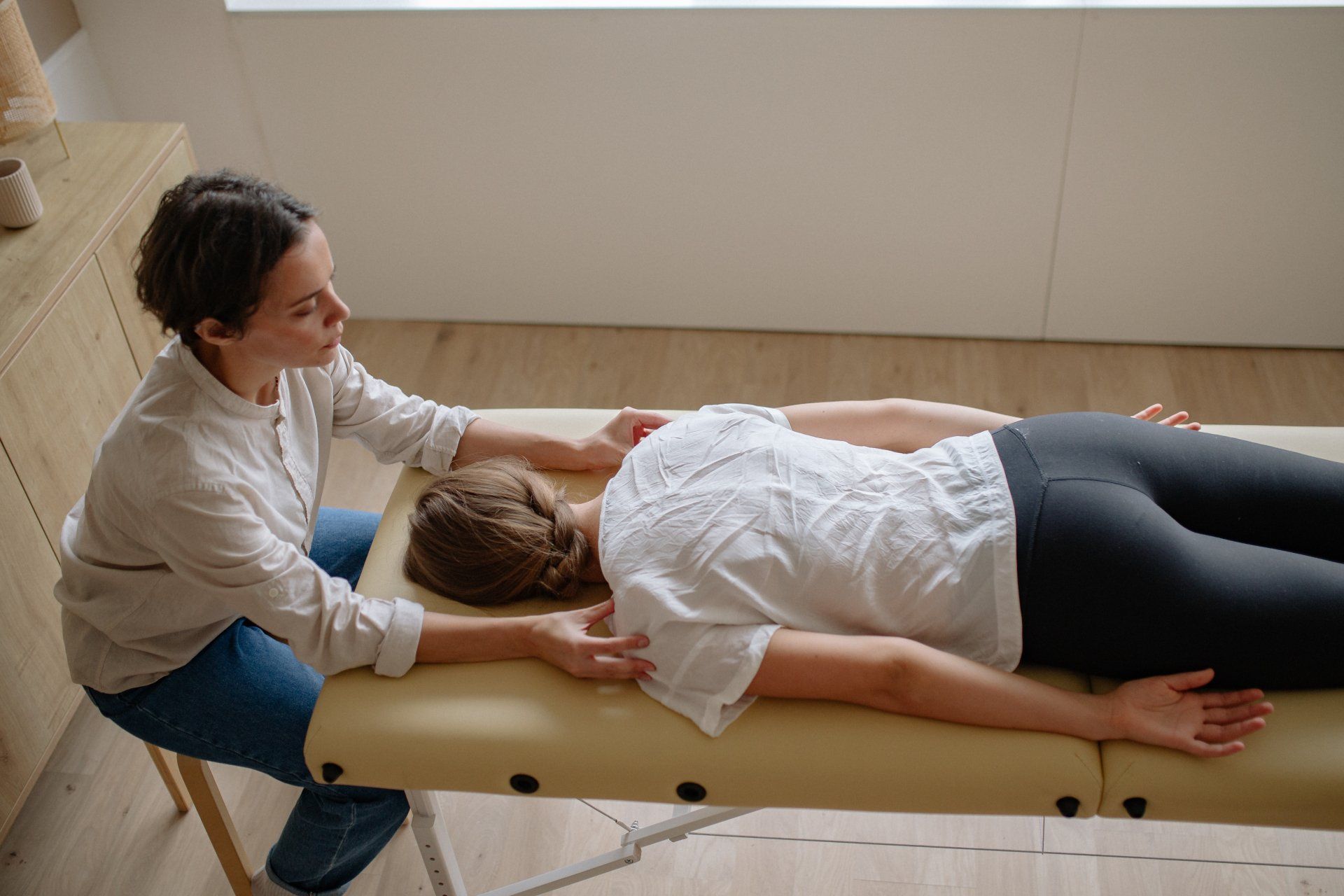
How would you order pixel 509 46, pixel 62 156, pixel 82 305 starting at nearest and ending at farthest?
pixel 82 305 < pixel 62 156 < pixel 509 46

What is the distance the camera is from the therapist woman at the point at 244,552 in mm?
1311

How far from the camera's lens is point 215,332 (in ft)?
4.33

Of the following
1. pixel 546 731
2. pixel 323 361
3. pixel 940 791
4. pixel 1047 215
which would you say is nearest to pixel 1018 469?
pixel 940 791

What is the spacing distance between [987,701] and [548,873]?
0.70 m

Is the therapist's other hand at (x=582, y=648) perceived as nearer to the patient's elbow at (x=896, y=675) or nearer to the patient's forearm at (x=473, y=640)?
the patient's forearm at (x=473, y=640)

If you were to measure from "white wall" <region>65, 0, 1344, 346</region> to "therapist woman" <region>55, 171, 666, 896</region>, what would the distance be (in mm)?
1181

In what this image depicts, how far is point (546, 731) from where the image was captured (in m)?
1.34

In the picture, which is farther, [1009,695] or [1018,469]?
[1018,469]

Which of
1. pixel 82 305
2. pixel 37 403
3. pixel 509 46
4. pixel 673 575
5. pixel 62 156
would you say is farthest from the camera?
pixel 509 46

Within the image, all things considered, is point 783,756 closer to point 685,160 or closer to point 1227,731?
point 1227,731

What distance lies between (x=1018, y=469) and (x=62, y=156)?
5.63 ft

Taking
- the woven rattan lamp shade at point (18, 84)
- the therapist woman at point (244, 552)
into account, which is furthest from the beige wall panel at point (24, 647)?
the woven rattan lamp shade at point (18, 84)

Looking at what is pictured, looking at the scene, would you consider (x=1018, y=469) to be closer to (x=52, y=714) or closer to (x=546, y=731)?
(x=546, y=731)

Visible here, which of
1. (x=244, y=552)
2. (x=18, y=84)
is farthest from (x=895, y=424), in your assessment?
(x=18, y=84)
